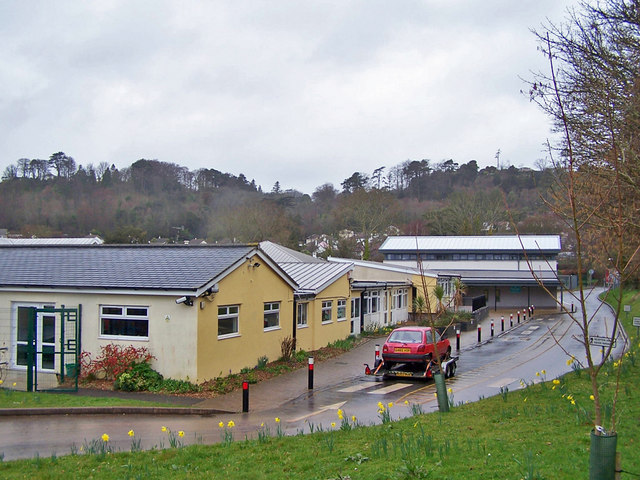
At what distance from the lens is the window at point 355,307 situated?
2988 centimetres

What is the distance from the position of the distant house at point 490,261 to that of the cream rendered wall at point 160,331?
144 ft

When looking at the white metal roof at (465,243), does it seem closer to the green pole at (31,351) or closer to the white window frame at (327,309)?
the white window frame at (327,309)

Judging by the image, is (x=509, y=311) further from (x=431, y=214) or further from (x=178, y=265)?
(x=178, y=265)

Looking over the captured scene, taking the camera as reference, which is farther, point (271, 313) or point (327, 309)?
point (327, 309)

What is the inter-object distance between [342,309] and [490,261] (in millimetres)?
40661

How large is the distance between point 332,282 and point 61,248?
35.7 feet

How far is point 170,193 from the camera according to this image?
93438 mm

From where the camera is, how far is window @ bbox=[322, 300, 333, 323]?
85.4 ft

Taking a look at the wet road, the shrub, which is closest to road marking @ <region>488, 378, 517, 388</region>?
the wet road

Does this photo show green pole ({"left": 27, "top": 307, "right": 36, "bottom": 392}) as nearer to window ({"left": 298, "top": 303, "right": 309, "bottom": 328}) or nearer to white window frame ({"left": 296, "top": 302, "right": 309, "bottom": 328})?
white window frame ({"left": 296, "top": 302, "right": 309, "bottom": 328})

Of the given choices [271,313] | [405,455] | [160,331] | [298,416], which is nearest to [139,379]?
[160,331]

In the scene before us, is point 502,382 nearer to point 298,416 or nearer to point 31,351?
point 298,416

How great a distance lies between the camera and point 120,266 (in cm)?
1948

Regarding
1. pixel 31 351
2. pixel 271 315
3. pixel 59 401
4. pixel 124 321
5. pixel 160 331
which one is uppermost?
pixel 124 321
